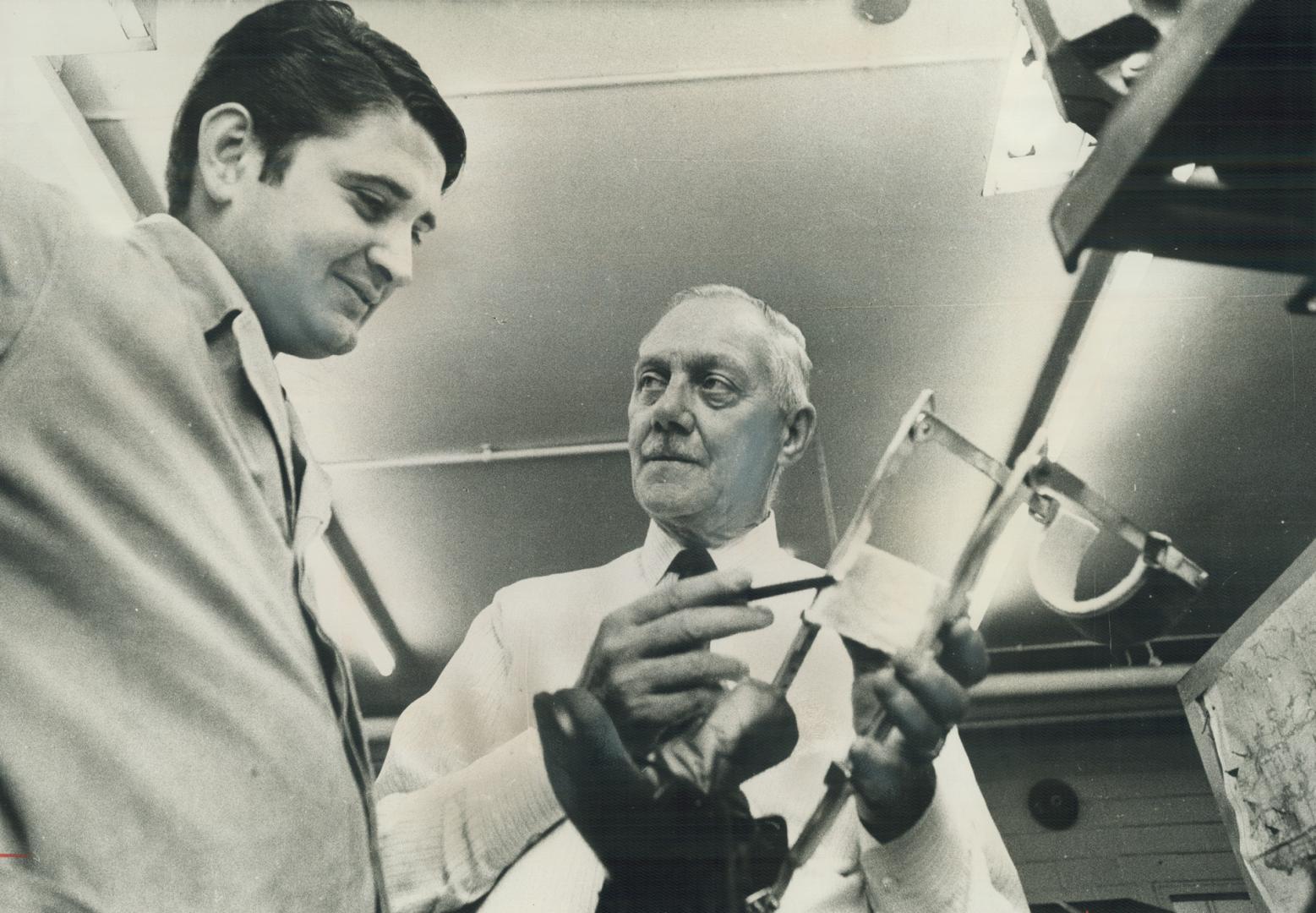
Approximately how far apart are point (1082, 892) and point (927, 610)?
1.90 ft

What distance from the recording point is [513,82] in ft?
6.73

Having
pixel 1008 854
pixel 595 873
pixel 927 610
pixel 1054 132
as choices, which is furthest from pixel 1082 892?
pixel 1054 132

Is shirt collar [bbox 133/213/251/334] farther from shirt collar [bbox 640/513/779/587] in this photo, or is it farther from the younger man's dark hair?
shirt collar [bbox 640/513/779/587]

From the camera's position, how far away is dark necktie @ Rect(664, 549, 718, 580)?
1.94 metres

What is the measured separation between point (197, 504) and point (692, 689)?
858 mm

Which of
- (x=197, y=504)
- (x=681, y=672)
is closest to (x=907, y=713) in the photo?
(x=681, y=672)

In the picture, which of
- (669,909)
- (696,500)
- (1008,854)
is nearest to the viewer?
(669,909)

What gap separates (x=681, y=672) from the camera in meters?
1.81

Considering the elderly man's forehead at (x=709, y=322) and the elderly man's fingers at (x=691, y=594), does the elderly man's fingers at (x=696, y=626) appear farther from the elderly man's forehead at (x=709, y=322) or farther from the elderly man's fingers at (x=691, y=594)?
the elderly man's forehead at (x=709, y=322)

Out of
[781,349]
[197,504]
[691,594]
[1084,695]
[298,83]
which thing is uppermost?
[298,83]

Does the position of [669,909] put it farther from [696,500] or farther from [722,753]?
[696,500]

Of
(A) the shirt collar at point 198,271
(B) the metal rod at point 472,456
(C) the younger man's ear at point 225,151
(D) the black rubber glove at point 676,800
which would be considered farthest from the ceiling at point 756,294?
(D) the black rubber glove at point 676,800

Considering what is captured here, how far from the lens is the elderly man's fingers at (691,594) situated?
1.86m

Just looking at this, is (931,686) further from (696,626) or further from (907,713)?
(696,626)
